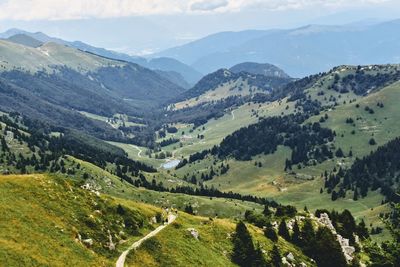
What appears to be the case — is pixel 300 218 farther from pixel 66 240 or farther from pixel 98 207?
pixel 66 240

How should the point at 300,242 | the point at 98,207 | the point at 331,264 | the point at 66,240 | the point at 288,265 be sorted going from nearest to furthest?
1. the point at 66,240
2. the point at 98,207
3. the point at 288,265
4. the point at 331,264
5. the point at 300,242

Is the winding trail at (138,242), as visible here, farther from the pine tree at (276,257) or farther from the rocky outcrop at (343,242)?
the rocky outcrop at (343,242)

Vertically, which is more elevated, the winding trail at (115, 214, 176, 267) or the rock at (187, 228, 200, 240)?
the winding trail at (115, 214, 176, 267)

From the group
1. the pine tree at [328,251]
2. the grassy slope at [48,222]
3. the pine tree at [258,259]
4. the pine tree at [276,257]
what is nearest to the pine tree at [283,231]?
the pine tree at [328,251]

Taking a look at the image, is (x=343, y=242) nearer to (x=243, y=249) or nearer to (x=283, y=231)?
(x=283, y=231)

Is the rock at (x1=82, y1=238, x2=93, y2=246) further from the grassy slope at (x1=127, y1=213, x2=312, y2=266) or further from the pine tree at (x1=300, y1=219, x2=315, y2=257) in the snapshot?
the pine tree at (x1=300, y1=219, x2=315, y2=257)

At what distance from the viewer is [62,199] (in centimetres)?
9350

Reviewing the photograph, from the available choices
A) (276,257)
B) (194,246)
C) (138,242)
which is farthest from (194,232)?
(276,257)

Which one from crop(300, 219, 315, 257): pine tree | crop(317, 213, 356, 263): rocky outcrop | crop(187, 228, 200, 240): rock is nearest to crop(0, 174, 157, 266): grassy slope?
crop(187, 228, 200, 240): rock

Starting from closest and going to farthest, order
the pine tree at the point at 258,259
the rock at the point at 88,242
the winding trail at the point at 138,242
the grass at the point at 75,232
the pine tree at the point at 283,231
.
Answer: the grass at the point at 75,232 → the winding trail at the point at 138,242 → the rock at the point at 88,242 → the pine tree at the point at 258,259 → the pine tree at the point at 283,231

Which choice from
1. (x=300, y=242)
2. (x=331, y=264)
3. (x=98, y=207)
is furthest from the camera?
(x=300, y=242)

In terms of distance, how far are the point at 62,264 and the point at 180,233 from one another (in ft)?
120

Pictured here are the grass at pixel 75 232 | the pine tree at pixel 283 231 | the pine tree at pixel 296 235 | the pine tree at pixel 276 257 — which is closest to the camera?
the grass at pixel 75 232

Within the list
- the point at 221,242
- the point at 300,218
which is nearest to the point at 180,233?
the point at 221,242
